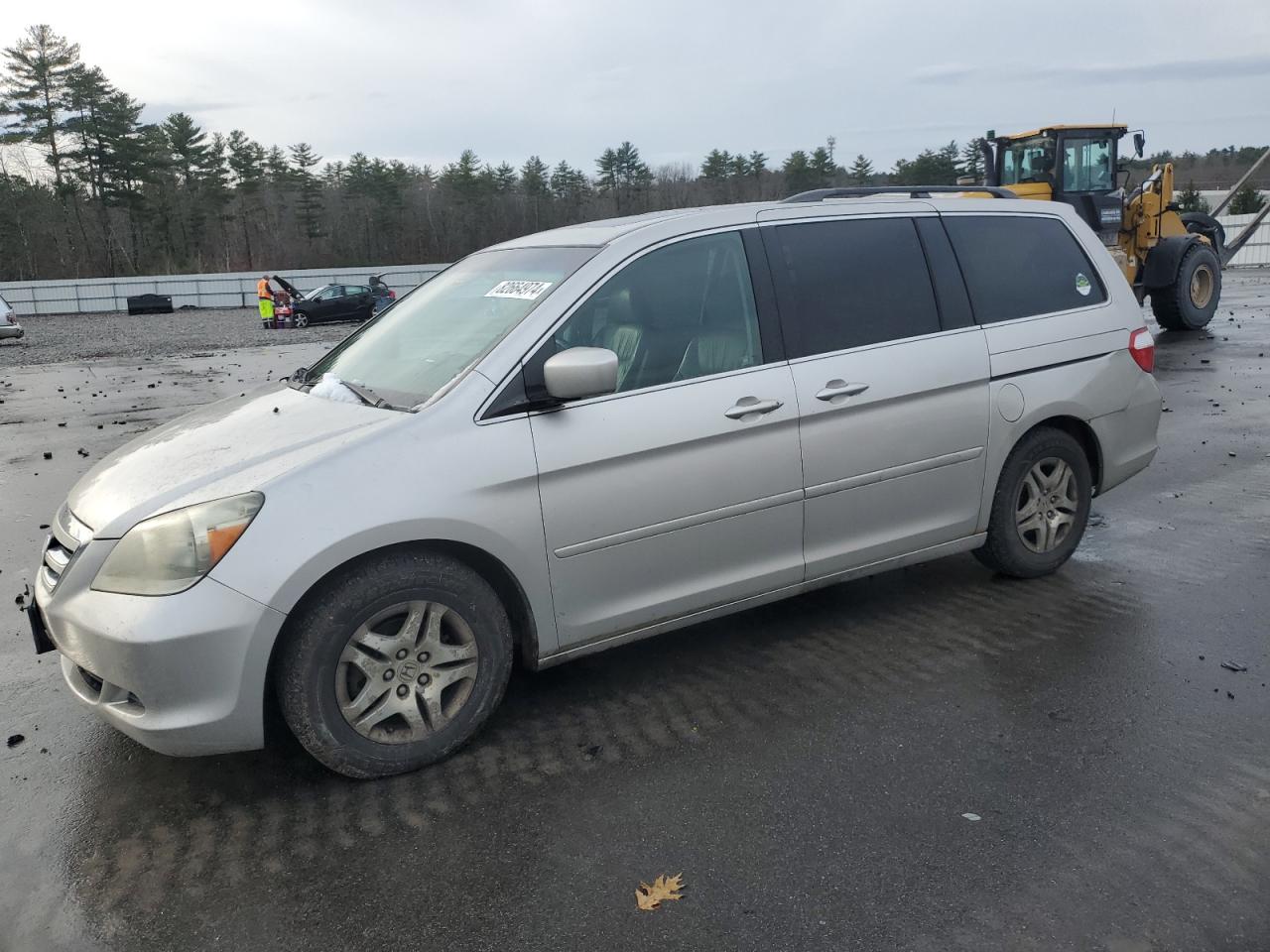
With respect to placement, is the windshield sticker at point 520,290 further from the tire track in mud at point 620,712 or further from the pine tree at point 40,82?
the pine tree at point 40,82

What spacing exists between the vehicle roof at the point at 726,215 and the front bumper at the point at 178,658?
193 centimetres

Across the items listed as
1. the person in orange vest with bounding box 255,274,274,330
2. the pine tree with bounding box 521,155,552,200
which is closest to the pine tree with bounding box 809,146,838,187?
the pine tree with bounding box 521,155,552,200

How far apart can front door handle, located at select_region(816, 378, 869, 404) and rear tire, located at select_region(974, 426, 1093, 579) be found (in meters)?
1.05

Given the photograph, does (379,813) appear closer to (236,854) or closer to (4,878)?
(236,854)

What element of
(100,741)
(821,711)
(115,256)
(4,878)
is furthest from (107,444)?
(115,256)

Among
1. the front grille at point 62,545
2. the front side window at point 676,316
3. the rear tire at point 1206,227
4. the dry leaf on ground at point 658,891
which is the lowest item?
the dry leaf on ground at point 658,891

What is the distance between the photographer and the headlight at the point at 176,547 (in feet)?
10.6

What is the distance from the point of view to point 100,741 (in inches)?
157

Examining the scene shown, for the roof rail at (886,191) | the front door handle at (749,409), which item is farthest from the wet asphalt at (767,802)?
the roof rail at (886,191)

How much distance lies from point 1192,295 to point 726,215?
15.3m

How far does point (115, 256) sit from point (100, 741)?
75.5 metres

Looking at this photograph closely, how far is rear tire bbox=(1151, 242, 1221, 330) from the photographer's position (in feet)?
54.6

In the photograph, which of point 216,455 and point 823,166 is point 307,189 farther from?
point 216,455

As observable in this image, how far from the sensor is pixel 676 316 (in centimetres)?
414
